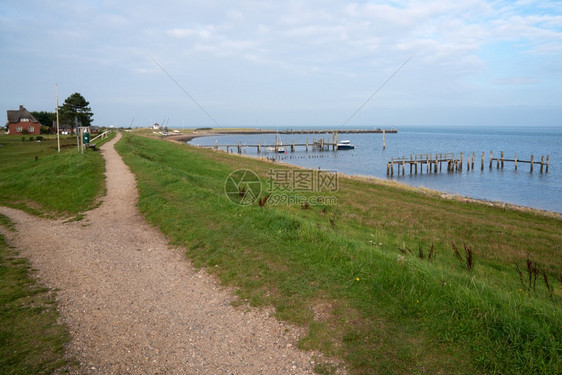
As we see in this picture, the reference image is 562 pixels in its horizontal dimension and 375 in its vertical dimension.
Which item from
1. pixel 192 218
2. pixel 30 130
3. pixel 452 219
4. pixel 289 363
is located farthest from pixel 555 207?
pixel 30 130

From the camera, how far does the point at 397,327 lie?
5168 millimetres

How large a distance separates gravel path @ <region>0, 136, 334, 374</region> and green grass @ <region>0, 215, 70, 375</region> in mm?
208

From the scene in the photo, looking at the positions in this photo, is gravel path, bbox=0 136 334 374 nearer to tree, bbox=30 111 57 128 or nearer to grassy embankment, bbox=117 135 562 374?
grassy embankment, bbox=117 135 562 374

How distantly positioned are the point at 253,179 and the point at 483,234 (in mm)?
16264

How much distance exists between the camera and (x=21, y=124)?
79000 mm

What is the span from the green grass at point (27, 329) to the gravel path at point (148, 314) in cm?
21

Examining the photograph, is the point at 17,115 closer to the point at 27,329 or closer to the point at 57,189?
the point at 57,189

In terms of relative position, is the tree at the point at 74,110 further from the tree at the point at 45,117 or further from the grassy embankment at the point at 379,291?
the grassy embankment at the point at 379,291

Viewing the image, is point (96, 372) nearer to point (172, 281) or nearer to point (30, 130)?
point (172, 281)

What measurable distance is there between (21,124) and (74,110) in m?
20.6

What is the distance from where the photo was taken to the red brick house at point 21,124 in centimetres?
7844

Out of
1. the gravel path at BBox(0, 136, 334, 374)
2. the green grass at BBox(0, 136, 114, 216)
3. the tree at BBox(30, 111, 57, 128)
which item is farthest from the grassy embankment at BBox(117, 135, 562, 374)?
the tree at BBox(30, 111, 57, 128)

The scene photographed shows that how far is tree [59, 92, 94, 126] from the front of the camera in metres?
68.1

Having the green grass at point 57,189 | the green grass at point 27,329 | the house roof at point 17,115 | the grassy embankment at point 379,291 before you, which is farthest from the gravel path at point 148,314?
the house roof at point 17,115
